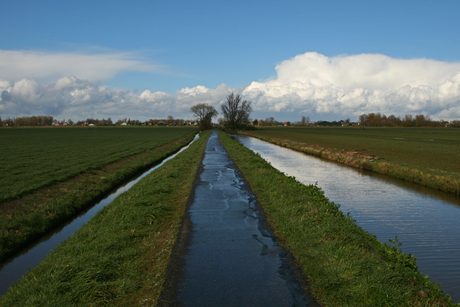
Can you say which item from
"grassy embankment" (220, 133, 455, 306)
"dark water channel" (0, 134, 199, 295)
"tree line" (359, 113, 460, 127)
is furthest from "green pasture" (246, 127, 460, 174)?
"tree line" (359, 113, 460, 127)

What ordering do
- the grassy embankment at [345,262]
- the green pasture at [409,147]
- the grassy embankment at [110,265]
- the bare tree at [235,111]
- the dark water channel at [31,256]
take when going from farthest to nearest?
the bare tree at [235,111], the green pasture at [409,147], the dark water channel at [31,256], the grassy embankment at [110,265], the grassy embankment at [345,262]

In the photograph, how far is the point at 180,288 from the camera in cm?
512

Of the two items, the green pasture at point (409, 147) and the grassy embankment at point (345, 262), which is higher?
the green pasture at point (409, 147)

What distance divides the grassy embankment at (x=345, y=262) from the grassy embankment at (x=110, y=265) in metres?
2.95

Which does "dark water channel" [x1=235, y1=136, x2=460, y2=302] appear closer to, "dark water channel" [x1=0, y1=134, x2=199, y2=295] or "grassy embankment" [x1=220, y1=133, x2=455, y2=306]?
"grassy embankment" [x1=220, y1=133, x2=455, y2=306]

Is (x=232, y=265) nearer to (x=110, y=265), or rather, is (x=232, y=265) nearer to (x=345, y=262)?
(x=345, y=262)

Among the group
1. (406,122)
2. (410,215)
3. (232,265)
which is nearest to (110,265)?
(232,265)

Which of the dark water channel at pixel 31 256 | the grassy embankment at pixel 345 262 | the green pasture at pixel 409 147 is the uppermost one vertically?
the green pasture at pixel 409 147

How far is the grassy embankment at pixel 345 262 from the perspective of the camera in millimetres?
4766

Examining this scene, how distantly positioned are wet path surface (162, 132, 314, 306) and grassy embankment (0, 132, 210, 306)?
52 cm

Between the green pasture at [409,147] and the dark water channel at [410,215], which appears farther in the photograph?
the green pasture at [409,147]

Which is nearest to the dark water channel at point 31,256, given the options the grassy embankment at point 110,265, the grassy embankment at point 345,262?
the grassy embankment at point 110,265

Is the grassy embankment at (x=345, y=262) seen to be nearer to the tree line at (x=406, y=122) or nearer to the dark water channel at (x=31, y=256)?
the dark water channel at (x=31, y=256)

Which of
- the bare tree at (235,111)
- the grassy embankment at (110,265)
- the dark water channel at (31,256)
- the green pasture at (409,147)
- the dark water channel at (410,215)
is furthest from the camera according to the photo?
the bare tree at (235,111)
